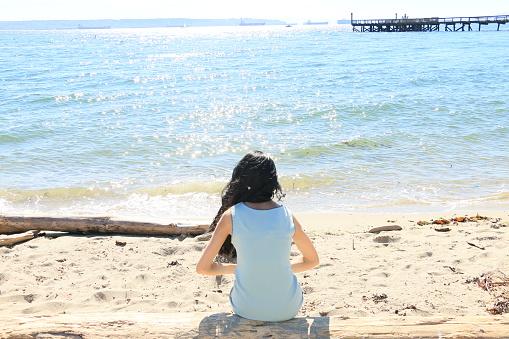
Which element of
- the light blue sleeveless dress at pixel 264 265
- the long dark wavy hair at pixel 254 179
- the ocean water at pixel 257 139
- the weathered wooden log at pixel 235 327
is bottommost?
the ocean water at pixel 257 139

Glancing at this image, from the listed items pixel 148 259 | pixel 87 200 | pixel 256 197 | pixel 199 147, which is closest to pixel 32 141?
pixel 199 147

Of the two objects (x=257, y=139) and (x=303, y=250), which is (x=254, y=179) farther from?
(x=257, y=139)

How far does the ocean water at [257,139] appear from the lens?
870cm

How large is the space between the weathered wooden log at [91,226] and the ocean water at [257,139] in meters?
1.21

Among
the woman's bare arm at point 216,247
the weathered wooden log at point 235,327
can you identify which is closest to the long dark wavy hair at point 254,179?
the woman's bare arm at point 216,247

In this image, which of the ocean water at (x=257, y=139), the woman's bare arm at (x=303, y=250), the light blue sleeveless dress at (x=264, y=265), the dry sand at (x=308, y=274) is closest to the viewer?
the light blue sleeveless dress at (x=264, y=265)

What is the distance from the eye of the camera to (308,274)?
488 centimetres

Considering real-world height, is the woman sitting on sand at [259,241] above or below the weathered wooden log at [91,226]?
above

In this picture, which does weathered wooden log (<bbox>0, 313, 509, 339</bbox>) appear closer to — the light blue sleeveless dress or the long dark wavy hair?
the light blue sleeveless dress

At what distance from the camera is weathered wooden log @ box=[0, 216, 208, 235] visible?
20.0 feet

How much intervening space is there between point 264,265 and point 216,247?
0.31 meters

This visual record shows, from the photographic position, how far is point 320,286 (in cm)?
459

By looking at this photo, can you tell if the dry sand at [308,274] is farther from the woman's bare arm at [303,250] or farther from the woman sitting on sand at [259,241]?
the woman sitting on sand at [259,241]

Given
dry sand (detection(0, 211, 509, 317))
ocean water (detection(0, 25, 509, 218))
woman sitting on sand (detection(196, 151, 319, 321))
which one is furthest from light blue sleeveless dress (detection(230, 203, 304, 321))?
ocean water (detection(0, 25, 509, 218))
